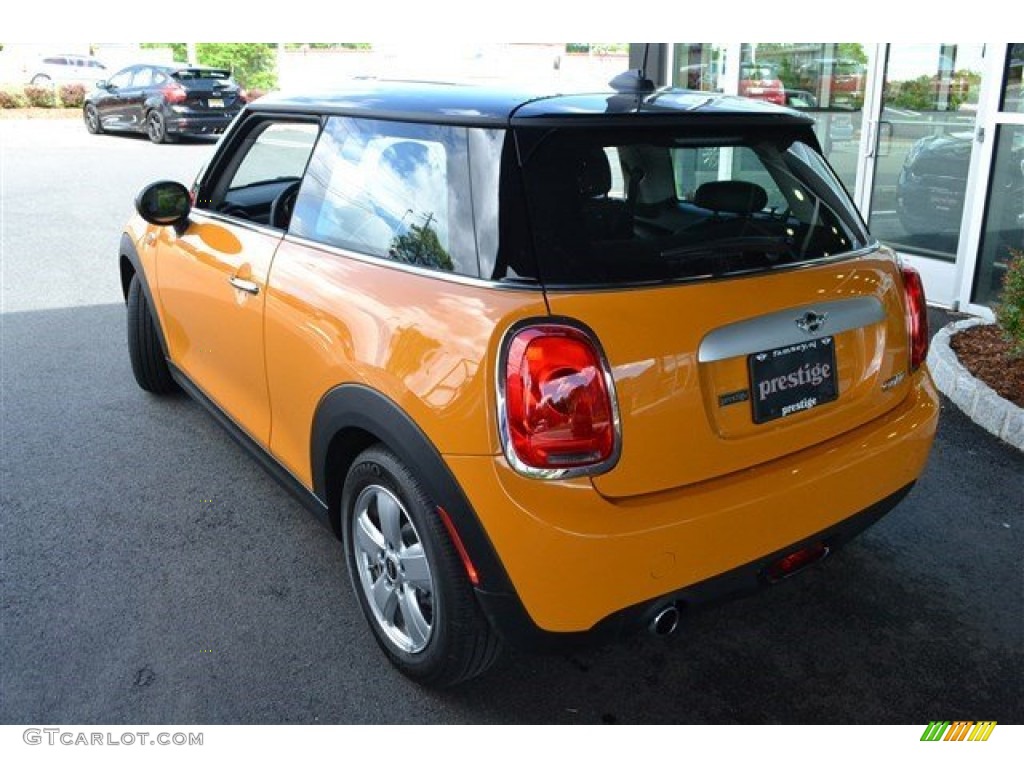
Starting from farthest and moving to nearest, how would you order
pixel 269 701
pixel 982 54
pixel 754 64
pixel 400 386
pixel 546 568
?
pixel 754 64, pixel 982 54, pixel 269 701, pixel 400 386, pixel 546 568

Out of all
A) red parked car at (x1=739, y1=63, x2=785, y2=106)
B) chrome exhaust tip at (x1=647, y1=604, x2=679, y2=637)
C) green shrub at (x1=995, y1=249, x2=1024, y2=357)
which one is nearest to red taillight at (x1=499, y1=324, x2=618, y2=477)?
chrome exhaust tip at (x1=647, y1=604, x2=679, y2=637)

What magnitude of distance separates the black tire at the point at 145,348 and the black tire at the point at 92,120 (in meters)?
17.4

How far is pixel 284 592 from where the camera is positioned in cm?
319

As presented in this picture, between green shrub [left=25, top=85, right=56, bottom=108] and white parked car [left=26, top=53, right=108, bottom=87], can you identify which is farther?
white parked car [left=26, top=53, right=108, bottom=87]

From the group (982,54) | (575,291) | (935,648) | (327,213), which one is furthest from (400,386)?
(982,54)

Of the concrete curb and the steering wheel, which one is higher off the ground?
the steering wheel

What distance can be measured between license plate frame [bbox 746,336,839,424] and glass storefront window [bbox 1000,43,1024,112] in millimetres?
4666

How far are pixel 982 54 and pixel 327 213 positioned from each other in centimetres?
531

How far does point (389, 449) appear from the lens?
8.22 ft

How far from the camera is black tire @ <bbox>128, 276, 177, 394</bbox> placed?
15.3ft

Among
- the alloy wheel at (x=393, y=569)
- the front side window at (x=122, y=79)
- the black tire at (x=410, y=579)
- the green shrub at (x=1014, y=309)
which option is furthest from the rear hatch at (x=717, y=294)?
the front side window at (x=122, y=79)

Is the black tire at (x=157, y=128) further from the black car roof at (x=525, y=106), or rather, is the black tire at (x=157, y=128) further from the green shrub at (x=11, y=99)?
the black car roof at (x=525, y=106)

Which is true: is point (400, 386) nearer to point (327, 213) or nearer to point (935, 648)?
point (327, 213)

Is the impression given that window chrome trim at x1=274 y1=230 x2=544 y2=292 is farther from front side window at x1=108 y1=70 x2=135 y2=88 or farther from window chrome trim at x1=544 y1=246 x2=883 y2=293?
front side window at x1=108 y1=70 x2=135 y2=88
